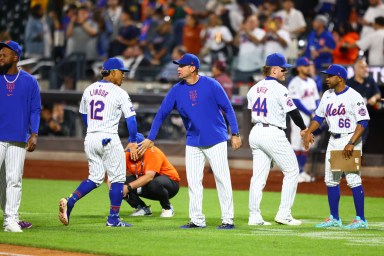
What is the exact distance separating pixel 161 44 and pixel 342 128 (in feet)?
40.8

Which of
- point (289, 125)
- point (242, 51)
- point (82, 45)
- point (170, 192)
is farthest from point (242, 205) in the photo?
point (82, 45)

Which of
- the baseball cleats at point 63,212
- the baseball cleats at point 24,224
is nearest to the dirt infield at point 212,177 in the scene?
the baseball cleats at point 63,212

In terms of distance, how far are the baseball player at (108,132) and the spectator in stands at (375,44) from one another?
29.8 ft

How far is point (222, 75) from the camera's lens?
67.8ft

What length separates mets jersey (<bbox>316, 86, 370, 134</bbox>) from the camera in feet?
39.6

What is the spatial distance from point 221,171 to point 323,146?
29.3 ft

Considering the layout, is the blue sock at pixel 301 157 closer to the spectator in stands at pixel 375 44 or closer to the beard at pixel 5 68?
the spectator in stands at pixel 375 44

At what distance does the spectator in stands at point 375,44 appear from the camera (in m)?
19.8

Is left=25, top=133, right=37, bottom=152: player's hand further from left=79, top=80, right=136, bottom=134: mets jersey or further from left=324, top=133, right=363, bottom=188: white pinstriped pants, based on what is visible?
left=324, top=133, right=363, bottom=188: white pinstriped pants

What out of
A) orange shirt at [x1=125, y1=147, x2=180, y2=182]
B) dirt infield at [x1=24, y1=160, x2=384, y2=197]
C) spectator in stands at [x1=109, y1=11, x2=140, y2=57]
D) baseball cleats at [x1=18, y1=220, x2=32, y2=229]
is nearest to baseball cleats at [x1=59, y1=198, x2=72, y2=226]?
baseball cleats at [x1=18, y1=220, x2=32, y2=229]

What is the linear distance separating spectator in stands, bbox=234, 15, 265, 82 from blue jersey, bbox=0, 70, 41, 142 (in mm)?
10573

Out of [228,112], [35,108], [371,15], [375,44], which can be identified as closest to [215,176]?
[228,112]

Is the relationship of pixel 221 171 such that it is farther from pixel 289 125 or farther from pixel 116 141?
pixel 289 125

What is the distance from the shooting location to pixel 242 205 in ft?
50.1
